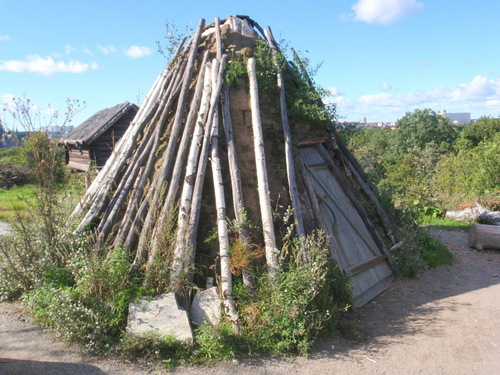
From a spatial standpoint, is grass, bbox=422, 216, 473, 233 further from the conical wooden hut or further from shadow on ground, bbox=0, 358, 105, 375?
shadow on ground, bbox=0, 358, 105, 375

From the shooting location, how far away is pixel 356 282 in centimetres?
577

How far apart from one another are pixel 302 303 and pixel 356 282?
1.75 metres

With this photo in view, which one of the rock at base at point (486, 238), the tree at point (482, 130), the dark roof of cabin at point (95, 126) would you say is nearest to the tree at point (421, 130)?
the tree at point (482, 130)

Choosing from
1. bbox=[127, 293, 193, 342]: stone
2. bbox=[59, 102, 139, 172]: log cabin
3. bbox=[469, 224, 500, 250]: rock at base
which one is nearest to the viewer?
bbox=[127, 293, 193, 342]: stone

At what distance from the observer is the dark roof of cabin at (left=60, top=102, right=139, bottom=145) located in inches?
612

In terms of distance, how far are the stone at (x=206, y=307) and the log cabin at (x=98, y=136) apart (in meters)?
11.8

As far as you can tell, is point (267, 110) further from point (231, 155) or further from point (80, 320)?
point (80, 320)

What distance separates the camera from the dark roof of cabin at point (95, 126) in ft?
51.0

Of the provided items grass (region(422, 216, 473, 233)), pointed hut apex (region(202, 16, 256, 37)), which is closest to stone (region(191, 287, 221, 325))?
pointed hut apex (region(202, 16, 256, 37))

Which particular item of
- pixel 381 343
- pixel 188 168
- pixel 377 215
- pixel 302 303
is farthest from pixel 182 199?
pixel 377 215

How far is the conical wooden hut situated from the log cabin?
32.2 feet

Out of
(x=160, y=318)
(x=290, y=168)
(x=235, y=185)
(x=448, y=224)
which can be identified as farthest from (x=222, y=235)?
(x=448, y=224)

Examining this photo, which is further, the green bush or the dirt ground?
the green bush

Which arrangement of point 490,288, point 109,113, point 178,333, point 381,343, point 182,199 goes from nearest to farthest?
point 178,333
point 381,343
point 182,199
point 490,288
point 109,113
